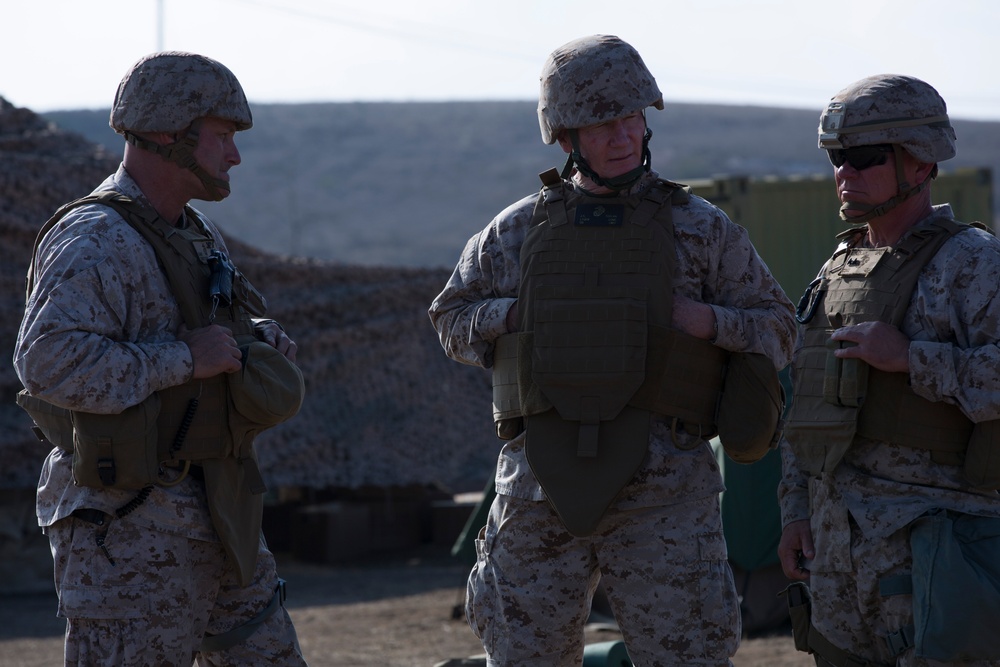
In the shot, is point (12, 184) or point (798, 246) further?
point (798, 246)

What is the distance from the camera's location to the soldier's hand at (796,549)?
3.52 m

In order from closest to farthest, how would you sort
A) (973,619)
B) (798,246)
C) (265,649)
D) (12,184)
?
(973,619), (265,649), (12,184), (798,246)

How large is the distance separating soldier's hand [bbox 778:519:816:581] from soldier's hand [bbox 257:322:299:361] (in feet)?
5.00

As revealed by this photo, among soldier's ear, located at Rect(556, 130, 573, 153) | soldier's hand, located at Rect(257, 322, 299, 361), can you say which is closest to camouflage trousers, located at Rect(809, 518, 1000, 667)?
soldier's ear, located at Rect(556, 130, 573, 153)

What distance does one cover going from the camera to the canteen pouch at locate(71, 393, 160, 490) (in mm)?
3025

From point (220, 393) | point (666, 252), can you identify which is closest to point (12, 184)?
point (220, 393)

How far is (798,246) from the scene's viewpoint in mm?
10578

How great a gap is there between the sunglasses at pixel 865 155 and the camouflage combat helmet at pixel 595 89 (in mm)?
631

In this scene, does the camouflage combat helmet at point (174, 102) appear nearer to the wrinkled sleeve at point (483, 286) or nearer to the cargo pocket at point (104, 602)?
the wrinkled sleeve at point (483, 286)

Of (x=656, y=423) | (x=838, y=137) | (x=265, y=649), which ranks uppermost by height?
(x=838, y=137)

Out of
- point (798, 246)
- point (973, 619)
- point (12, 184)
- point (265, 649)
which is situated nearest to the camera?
point (973, 619)

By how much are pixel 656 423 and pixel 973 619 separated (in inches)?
36.5

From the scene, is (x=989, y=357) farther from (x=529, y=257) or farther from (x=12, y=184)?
(x=12, y=184)

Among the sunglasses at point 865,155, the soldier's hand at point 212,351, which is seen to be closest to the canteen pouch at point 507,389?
the soldier's hand at point 212,351
